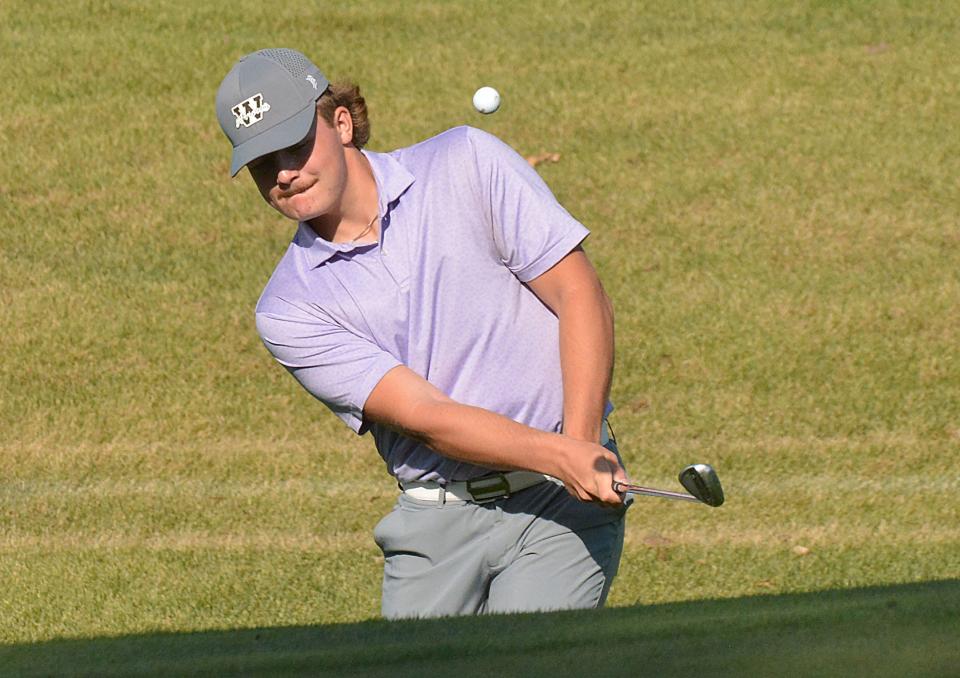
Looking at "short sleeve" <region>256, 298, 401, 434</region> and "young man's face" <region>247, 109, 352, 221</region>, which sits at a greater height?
"young man's face" <region>247, 109, 352, 221</region>

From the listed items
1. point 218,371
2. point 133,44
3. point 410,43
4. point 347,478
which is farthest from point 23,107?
point 347,478

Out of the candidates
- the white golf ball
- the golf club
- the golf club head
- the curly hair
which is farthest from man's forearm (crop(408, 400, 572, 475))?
the white golf ball

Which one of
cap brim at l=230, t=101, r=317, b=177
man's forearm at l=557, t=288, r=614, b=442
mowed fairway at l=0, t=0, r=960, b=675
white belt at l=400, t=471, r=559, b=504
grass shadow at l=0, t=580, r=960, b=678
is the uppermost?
cap brim at l=230, t=101, r=317, b=177

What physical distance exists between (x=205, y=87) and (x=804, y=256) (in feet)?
15.9

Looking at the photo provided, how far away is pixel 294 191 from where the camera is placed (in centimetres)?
354

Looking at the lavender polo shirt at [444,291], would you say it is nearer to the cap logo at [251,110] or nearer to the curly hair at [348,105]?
the curly hair at [348,105]

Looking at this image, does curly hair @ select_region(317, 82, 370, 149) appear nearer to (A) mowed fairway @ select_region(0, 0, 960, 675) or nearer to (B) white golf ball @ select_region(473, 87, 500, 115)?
(A) mowed fairway @ select_region(0, 0, 960, 675)

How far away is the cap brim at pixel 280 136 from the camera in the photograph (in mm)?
3467

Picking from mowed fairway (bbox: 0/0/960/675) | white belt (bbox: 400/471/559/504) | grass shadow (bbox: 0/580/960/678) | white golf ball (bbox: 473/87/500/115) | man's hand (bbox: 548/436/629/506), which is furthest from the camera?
white golf ball (bbox: 473/87/500/115)

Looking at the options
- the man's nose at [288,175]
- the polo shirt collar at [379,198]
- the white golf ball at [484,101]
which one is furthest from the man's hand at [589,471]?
the white golf ball at [484,101]

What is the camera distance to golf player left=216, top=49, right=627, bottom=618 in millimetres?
3525

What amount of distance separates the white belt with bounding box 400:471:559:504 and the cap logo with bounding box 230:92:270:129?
3.22ft

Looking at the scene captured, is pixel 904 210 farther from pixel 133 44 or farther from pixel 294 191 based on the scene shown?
pixel 294 191

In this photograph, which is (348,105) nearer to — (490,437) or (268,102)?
(268,102)
